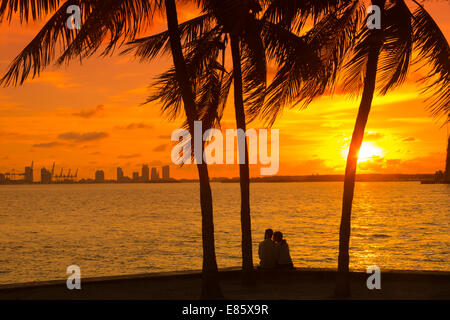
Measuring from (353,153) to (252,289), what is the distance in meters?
3.60

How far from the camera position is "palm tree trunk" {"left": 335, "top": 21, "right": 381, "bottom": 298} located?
10.8m

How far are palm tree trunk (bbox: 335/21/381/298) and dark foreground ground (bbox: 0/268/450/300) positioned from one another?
50 cm

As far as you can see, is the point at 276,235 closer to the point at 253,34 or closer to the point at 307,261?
the point at 253,34

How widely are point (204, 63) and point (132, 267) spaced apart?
25889mm

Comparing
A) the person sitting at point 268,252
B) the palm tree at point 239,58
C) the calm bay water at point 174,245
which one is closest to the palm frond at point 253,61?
the palm tree at point 239,58

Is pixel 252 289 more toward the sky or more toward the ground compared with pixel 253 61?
more toward the ground

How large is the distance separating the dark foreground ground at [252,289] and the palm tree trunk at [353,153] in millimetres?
499

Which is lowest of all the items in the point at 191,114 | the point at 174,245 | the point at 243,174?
the point at 174,245

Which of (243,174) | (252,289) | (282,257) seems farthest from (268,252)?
(243,174)

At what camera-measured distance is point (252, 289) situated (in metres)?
12.5

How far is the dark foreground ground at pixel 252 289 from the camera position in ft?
38.3

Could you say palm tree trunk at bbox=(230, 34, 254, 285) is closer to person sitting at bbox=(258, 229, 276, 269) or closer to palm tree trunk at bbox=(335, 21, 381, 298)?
person sitting at bbox=(258, 229, 276, 269)

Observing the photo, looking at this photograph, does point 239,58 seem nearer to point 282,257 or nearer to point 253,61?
point 253,61
